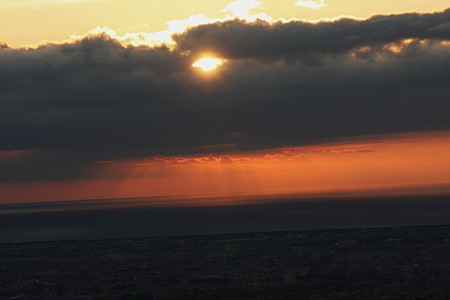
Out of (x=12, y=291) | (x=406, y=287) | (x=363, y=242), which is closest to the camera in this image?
(x=406, y=287)

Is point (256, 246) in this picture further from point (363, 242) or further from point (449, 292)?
point (449, 292)

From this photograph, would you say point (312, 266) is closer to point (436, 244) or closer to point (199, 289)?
point (199, 289)

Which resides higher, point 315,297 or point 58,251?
point 58,251

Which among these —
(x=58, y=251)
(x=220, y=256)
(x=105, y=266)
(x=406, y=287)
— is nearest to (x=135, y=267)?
(x=105, y=266)

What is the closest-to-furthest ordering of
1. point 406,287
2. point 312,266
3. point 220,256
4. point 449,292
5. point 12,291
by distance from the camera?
point 449,292, point 406,287, point 12,291, point 312,266, point 220,256

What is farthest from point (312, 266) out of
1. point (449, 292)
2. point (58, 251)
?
point (58, 251)

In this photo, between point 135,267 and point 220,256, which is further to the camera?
point 220,256
